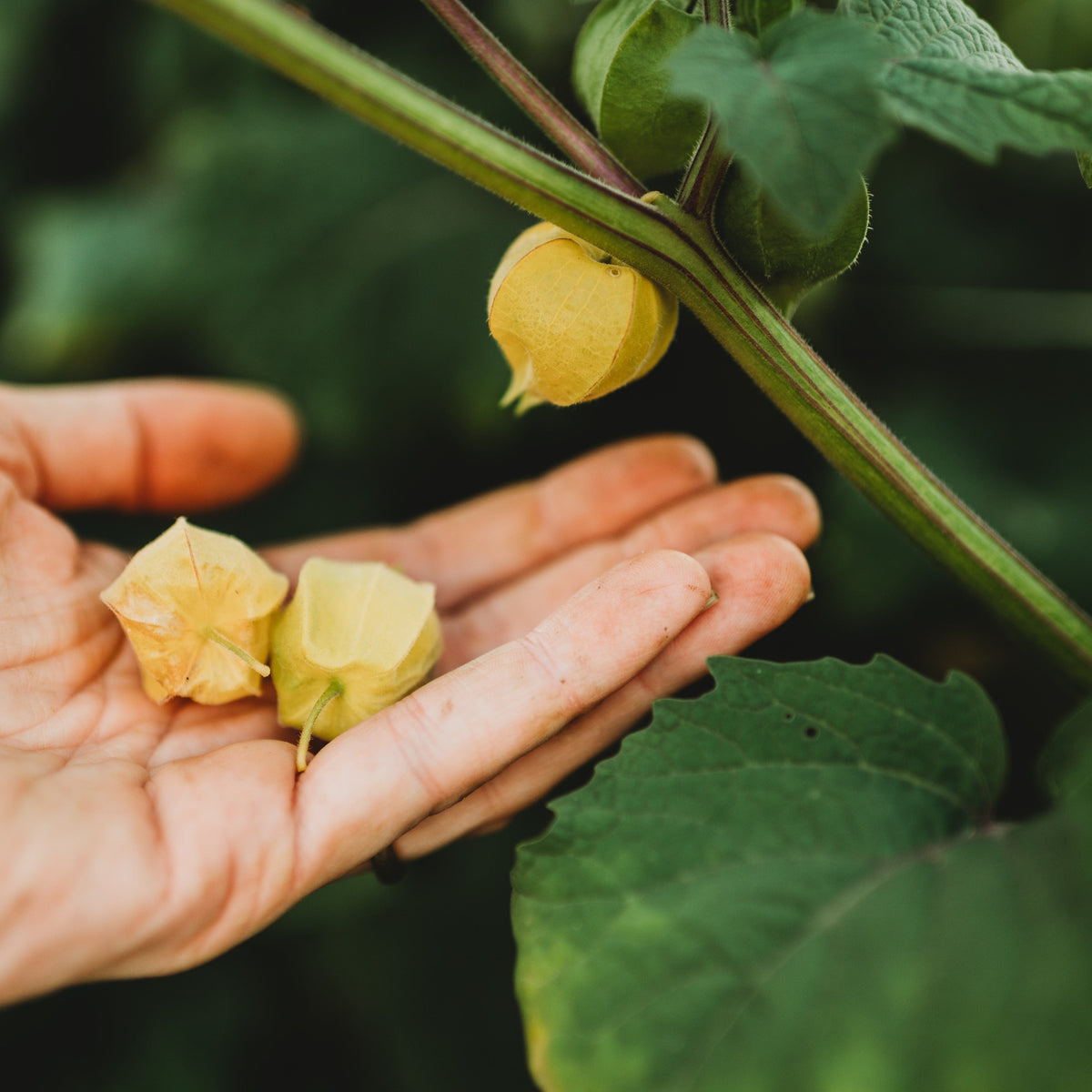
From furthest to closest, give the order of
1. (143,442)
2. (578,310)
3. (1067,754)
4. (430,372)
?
(430,372) → (143,442) → (578,310) → (1067,754)

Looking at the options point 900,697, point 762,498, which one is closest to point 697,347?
point 762,498

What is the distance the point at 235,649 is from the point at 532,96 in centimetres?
78

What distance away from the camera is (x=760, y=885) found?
91cm

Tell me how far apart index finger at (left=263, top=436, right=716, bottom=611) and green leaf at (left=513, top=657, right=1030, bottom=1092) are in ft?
2.12

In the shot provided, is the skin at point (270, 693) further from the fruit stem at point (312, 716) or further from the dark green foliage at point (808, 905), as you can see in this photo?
the dark green foliage at point (808, 905)

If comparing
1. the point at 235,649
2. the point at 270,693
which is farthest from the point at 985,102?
the point at 270,693

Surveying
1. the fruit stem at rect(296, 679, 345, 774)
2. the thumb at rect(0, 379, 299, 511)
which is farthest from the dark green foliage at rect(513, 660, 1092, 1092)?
the thumb at rect(0, 379, 299, 511)

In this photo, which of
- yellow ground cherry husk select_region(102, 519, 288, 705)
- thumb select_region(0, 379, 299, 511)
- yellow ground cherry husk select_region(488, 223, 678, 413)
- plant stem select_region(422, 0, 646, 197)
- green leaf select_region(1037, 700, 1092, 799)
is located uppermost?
plant stem select_region(422, 0, 646, 197)

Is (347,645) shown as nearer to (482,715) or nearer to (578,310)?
(482,715)

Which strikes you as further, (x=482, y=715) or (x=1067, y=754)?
(x=482, y=715)

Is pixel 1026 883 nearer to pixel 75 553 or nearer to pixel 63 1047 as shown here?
pixel 75 553

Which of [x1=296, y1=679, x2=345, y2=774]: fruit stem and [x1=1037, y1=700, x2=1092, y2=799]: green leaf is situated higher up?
[x1=1037, y1=700, x2=1092, y2=799]: green leaf

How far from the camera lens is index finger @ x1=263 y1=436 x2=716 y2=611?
167 cm

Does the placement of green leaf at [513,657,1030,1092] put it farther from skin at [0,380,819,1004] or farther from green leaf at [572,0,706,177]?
green leaf at [572,0,706,177]
